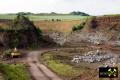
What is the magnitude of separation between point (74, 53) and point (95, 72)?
33175 mm

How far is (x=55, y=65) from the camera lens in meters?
53.2

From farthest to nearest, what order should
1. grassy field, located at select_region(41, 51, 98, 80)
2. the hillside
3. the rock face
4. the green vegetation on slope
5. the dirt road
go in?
the hillside < the rock face < the green vegetation on slope < the dirt road < grassy field, located at select_region(41, 51, 98, 80)

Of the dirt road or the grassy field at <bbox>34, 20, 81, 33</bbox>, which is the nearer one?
the dirt road

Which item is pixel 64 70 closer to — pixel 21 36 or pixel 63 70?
pixel 63 70

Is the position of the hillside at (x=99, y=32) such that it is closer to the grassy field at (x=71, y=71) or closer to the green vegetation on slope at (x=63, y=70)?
the grassy field at (x=71, y=71)

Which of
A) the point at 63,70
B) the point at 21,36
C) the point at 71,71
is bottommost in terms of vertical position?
the point at 21,36

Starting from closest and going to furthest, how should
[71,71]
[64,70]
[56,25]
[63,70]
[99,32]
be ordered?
[71,71] < [64,70] < [63,70] < [99,32] < [56,25]

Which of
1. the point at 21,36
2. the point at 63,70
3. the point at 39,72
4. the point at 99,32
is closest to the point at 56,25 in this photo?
the point at 99,32

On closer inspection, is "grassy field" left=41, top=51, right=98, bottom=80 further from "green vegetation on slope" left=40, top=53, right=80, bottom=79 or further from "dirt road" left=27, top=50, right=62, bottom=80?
"dirt road" left=27, top=50, right=62, bottom=80

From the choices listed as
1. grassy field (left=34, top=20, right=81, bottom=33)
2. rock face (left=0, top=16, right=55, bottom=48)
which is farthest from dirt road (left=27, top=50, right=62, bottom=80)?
grassy field (left=34, top=20, right=81, bottom=33)

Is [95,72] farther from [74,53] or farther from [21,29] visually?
[21,29]

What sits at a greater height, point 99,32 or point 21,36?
point 21,36

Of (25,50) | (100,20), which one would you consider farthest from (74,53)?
(100,20)

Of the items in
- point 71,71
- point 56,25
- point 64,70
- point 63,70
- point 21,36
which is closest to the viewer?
point 71,71
